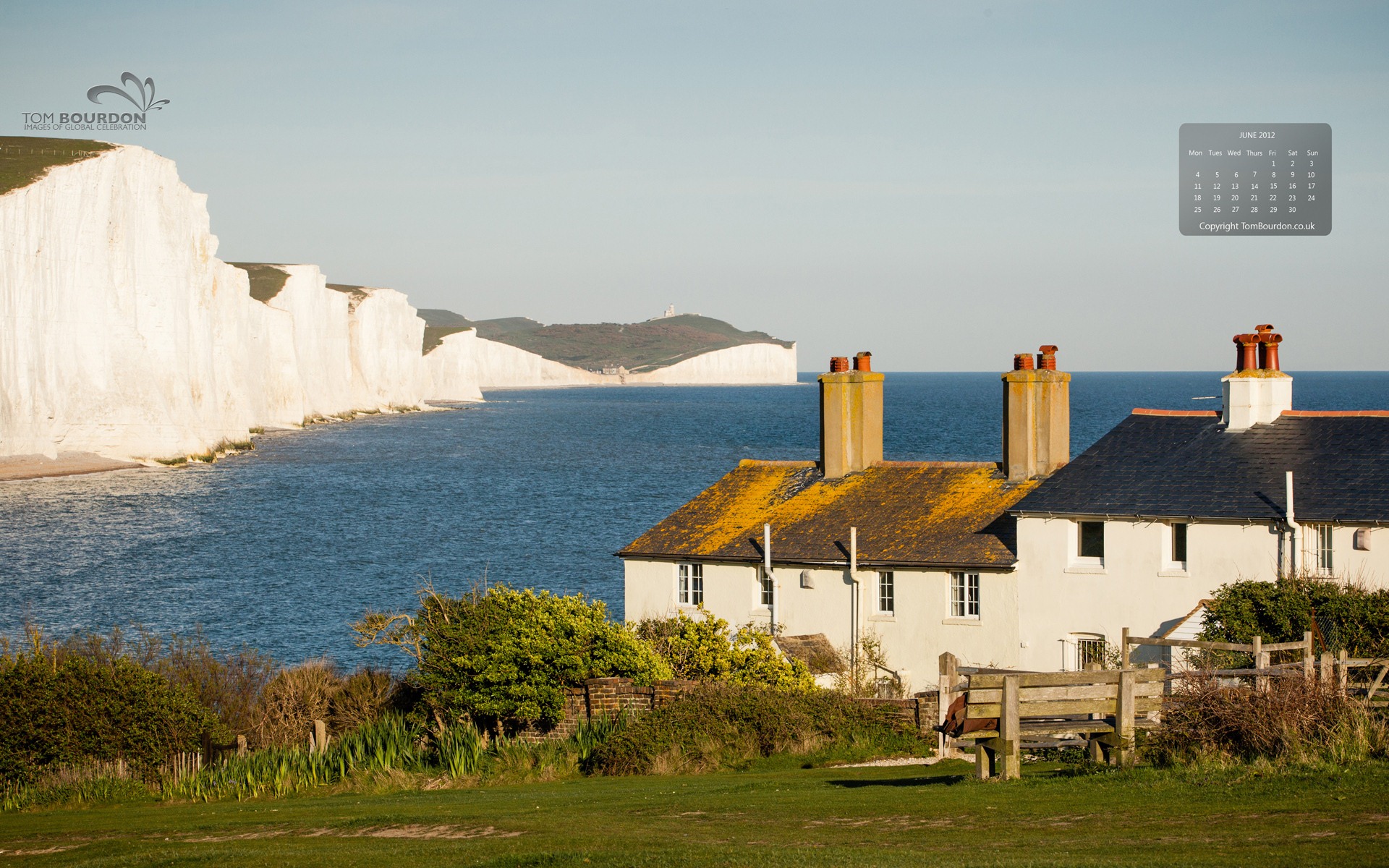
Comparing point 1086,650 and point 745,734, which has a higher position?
point 1086,650

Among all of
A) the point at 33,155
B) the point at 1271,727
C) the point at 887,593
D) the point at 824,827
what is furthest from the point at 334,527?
the point at 1271,727

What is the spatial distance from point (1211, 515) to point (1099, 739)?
11.6 m

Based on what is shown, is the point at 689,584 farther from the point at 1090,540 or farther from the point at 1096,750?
the point at 1096,750

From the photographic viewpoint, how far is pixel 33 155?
88750 millimetres

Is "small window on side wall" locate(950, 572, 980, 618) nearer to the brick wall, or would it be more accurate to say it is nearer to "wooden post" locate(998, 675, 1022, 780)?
the brick wall

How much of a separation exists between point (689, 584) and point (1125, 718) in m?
16.5

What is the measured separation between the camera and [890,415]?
6969 inches

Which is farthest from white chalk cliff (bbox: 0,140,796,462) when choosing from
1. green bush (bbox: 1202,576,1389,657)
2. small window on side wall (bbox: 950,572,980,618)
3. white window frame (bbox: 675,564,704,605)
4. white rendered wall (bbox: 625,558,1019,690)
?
green bush (bbox: 1202,576,1389,657)

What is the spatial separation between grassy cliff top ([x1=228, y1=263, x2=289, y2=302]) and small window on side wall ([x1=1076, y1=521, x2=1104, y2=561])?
13519 centimetres

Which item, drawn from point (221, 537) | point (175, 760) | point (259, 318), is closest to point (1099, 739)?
point (175, 760)

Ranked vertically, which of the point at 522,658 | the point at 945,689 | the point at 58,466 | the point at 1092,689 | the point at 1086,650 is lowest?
the point at 1086,650

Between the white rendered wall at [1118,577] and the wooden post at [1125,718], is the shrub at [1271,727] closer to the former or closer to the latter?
A: the wooden post at [1125,718]

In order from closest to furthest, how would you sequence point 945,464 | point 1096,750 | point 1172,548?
point 1096,750, point 1172,548, point 945,464

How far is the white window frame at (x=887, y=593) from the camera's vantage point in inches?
1097
